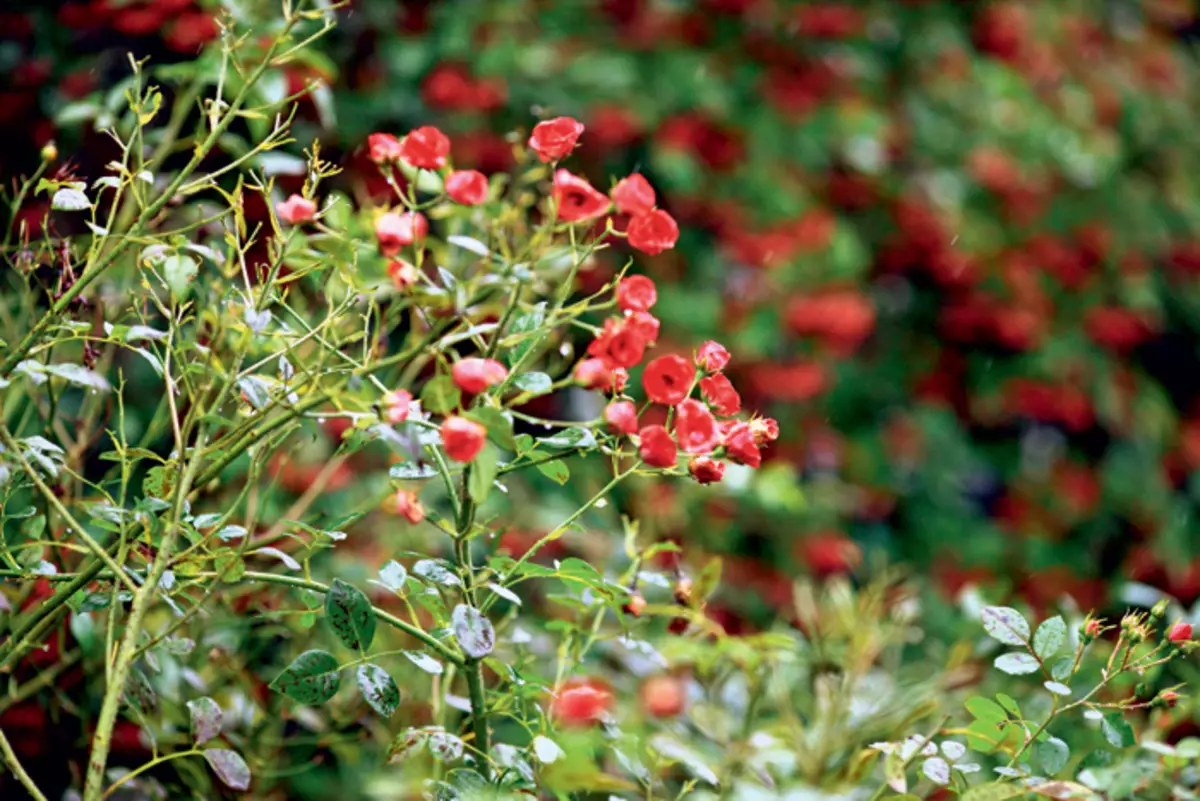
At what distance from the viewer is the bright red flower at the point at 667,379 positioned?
634mm

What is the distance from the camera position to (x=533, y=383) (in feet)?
2.15

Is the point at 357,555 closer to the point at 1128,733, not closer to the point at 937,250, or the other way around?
the point at 1128,733

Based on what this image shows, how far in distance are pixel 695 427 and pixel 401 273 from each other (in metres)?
0.19

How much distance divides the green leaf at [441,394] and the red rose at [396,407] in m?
0.01

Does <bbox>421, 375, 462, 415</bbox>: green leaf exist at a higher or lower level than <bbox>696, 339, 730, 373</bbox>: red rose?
higher

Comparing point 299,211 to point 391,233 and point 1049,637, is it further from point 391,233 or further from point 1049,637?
point 1049,637

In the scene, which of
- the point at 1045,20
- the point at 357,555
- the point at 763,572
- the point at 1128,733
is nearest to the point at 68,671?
the point at 357,555

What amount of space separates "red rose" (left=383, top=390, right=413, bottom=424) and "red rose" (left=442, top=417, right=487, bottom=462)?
0.02m

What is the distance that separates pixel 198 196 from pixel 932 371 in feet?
5.42

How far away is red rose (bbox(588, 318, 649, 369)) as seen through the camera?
2.00 ft

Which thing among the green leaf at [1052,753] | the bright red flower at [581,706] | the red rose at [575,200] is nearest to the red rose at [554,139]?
the red rose at [575,200]

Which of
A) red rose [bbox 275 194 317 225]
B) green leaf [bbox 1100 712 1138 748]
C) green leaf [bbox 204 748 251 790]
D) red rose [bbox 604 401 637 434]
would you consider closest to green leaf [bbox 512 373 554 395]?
red rose [bbox 604 401 637 434]

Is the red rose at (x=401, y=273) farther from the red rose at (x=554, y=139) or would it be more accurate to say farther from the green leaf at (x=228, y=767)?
the green leaf at (x=228, y=767)

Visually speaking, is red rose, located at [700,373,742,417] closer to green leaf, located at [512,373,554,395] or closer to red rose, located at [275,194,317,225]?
green leaf, located at [512,373,554,395]
